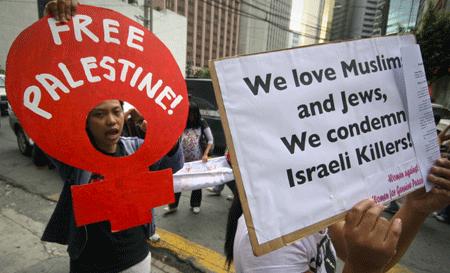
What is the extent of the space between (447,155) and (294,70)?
803 millimetres

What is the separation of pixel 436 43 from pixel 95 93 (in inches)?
359

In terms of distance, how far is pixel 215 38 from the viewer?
8406cm

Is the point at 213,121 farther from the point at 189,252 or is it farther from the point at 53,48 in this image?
the point at 53,48

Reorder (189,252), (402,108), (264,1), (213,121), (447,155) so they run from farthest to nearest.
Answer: (264,1), (213,121), (189,252), (447,155), (402,108)

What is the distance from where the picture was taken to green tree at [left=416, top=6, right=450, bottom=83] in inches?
307

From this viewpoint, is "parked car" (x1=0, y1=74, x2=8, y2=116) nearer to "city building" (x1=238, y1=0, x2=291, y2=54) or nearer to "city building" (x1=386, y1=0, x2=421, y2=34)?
"city building" (x1=238, y1=0, x2=291, y2=54)

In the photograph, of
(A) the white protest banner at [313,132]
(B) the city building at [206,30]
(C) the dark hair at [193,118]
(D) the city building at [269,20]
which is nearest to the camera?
(A) the white protest banner at [313,132]

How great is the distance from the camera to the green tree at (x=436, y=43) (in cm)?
779

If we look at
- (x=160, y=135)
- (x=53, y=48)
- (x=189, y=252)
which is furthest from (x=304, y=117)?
(x=189, y=252)

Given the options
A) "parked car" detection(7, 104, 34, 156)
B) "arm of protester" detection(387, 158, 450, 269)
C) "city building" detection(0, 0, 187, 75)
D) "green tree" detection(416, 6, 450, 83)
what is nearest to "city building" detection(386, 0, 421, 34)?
"green tree" detection(416, 6, 450, 83)

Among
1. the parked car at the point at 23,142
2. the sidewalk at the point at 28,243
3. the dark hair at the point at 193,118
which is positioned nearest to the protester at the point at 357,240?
the sidewalk at the point at 28,243

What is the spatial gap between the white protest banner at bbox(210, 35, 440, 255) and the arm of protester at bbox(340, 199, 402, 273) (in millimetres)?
47

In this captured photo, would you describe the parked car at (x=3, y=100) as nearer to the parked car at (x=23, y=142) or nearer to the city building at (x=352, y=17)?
the parked car at (x=23, y=142)

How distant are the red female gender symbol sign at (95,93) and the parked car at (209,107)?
562 cm
